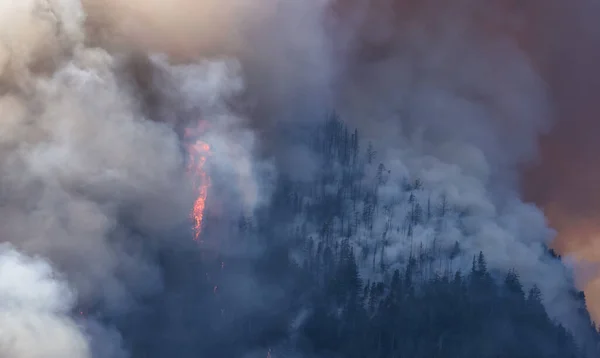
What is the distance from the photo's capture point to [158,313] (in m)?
95.1

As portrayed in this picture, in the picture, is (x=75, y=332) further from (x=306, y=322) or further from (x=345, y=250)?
(x=345, y=250)

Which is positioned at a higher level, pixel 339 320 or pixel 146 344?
pixel 339 320

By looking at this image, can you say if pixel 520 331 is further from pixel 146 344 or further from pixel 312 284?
pixel 146 344

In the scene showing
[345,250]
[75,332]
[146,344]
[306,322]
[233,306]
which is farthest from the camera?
[345,250]

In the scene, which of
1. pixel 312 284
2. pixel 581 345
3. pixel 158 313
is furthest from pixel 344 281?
pixel 581 345

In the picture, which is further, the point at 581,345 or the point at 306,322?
the point at 581,345

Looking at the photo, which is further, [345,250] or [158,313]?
[345,250]

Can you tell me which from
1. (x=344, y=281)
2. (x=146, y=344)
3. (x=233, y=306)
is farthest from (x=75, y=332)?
(x=344, y=281)

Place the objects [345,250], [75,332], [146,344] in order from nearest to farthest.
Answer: [75,332] → [146,344] → [345,250]

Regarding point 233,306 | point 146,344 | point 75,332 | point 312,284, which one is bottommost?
point 75,332

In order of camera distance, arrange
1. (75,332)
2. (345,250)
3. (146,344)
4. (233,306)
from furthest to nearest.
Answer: (345,250)
(233,306)
(146,344)
(75,332)

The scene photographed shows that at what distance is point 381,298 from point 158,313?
33341 mm

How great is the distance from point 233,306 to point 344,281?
19542 mm

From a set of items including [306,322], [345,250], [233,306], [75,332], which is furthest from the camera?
[345,250]
